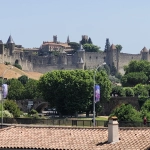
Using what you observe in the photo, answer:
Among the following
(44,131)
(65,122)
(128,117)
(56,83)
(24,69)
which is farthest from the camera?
(24,69)

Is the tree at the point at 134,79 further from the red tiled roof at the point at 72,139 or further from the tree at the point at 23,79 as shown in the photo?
the red tiled roof at the point at 72,139

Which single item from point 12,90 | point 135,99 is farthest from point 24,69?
point 135,99

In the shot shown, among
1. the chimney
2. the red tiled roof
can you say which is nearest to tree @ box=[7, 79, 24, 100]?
the red tiled roof

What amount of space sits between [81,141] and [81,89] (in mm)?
73678

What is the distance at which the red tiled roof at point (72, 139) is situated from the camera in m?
26.3

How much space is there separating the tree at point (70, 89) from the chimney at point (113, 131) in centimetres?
7104

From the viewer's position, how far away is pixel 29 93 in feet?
425

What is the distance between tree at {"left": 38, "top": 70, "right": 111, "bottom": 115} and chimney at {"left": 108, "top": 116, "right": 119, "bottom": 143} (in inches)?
2797

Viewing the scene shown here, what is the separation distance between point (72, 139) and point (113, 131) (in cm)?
268

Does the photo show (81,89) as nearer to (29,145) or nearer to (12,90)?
(12,90)

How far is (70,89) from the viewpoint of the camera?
102 metres

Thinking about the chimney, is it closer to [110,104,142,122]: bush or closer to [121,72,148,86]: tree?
[110,104,142,122]: bush

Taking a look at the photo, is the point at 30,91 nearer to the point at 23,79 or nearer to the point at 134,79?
the point at 23,79

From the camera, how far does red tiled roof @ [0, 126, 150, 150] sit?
86.2 feet
